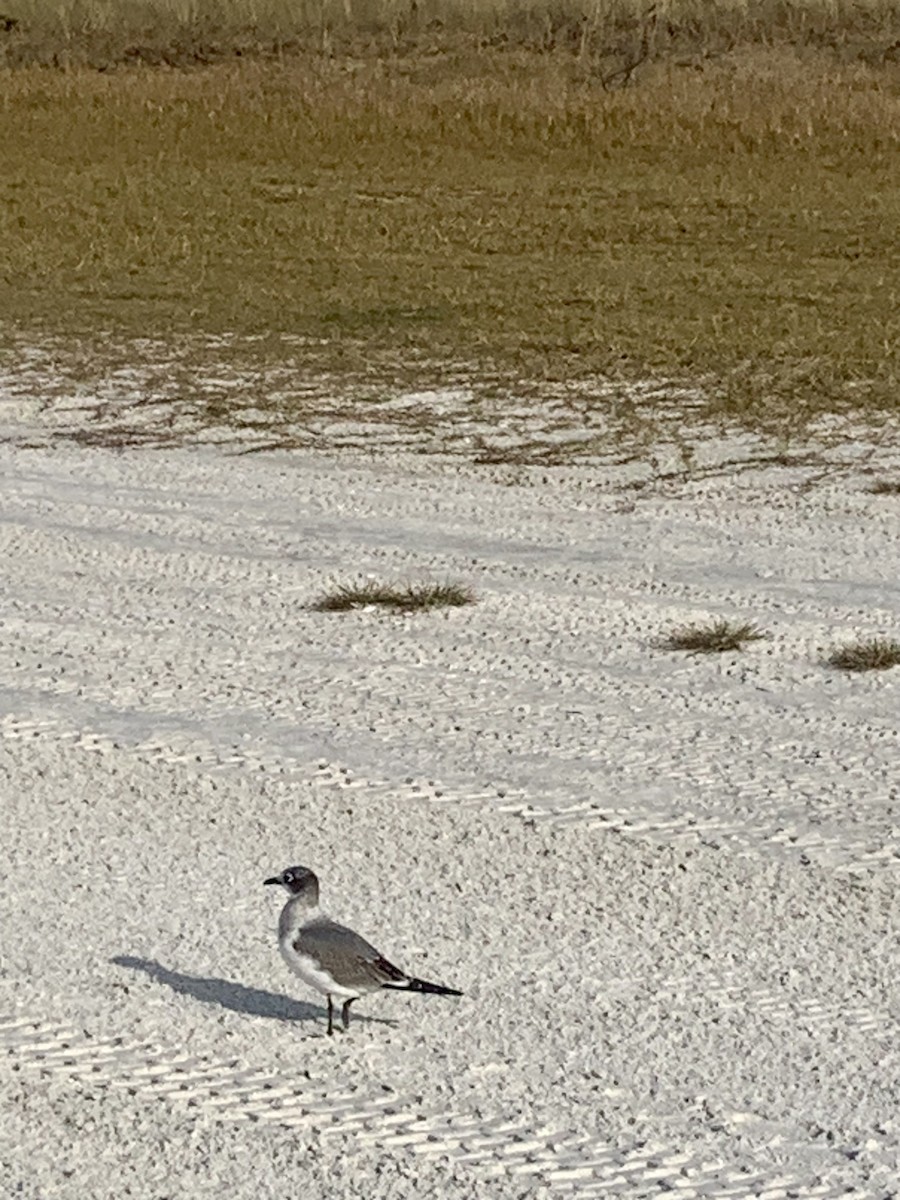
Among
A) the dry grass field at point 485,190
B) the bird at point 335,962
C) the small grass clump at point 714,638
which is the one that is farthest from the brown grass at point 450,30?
the bird at point 335,962

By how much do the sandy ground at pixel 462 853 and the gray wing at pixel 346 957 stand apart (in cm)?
16

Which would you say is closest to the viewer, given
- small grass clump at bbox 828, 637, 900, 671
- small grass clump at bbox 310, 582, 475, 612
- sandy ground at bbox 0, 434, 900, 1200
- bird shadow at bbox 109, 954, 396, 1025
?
sandy ground at bbox 0, 434, 900, 1200

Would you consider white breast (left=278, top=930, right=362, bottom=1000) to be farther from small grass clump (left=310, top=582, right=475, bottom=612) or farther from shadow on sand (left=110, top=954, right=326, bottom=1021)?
small grass clump (left=310, top=582, right=475, bottom=612)

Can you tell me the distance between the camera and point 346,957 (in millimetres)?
4758

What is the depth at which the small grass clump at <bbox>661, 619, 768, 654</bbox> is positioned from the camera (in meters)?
7.79

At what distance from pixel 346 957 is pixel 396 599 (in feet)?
12.1

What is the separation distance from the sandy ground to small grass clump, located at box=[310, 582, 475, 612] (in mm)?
103

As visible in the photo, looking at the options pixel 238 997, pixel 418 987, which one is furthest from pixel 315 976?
pixel 238 997

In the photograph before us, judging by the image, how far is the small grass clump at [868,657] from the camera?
757 cm

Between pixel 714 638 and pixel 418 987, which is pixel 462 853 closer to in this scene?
pixel 418 987

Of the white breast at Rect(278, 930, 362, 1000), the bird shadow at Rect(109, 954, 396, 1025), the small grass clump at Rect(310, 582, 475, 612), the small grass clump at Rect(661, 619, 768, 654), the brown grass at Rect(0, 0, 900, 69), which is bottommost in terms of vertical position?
the brown grass at Rect(0, 0, 900, 69)

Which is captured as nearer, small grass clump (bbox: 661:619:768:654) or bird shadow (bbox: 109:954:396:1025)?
bird shadow (bbox: 109:954:396:1025)

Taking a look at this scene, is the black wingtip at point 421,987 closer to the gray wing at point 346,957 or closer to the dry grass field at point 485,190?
the gray wing at point 346,957

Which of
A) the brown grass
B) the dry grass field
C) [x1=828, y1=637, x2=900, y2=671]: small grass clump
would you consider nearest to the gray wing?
[x1=828, y1=637, x2=900, y2=671]: small grass clump
